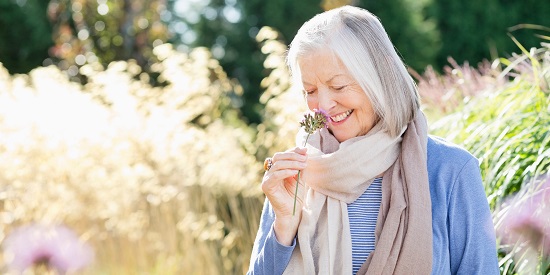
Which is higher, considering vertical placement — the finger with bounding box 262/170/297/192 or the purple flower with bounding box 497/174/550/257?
the finger with bounding box 262/170/297/192

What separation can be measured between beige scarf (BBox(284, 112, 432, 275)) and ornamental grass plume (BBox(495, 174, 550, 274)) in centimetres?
67

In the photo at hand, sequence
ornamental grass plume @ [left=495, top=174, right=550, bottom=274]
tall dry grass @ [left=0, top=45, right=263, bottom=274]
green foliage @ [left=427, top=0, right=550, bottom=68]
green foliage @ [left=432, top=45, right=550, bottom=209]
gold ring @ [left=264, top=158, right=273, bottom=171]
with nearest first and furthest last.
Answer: gold ring @ [left=264, top=158, right=273, bottom=171]
ornamental grass plume @ [left=495, top=174, right=550, bottom=274]
green foliage @ [left=432, top=45, right=550, bottom=209]
tall dry grass @ [left=0, top=45, right=263, bottom=274]
green foliage @ [left=427, top=0, right=550, bottom=68]

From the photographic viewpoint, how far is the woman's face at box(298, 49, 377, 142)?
2.25 m

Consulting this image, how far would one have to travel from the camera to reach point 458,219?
7.27 ft

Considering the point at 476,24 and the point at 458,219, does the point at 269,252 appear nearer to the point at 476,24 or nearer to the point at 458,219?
the point at 458,219

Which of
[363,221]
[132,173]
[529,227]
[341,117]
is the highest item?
[341,117]

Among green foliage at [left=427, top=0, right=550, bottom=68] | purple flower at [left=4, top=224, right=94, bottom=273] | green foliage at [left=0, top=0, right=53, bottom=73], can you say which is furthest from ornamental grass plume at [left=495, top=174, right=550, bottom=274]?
green foliage at [left=427, top=0, right=550, bottom=68]

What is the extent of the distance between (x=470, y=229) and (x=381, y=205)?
24 cm

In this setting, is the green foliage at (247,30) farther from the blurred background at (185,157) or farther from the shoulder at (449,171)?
the shoulder at (449,171)

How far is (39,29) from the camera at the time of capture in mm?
14734

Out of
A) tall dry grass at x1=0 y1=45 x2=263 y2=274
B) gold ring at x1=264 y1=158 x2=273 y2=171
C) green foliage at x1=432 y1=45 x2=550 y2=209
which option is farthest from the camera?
tall dry grass at x1=0 y1=45 x2=263 y2=274

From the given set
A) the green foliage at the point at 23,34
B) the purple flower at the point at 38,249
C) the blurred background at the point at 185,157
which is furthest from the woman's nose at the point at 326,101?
the green foliage at the point at 23,34

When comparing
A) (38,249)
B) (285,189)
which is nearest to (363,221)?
(285,189)

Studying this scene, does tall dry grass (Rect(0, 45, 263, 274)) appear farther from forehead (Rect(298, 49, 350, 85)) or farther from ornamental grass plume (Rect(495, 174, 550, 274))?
forehead (Rect(298, 49, 350, 85))
